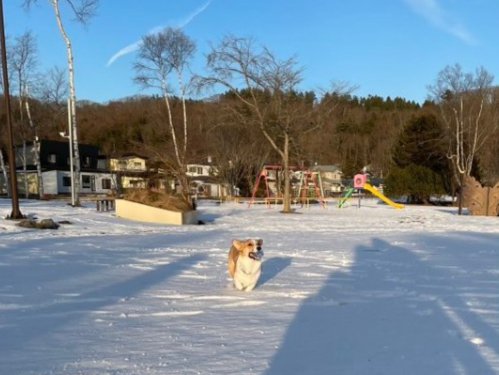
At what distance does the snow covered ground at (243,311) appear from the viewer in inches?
167

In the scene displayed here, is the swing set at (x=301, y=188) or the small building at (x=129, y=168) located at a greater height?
the small building at (x=129, y=168)

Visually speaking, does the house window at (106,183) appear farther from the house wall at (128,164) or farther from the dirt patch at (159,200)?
the dirt patch at (159,200)

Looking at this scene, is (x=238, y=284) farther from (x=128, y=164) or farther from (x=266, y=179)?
(x=128, y=164)

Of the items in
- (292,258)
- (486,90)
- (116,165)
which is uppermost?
(486,90)

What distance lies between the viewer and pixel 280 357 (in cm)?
436

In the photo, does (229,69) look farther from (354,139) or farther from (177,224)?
(354,139)

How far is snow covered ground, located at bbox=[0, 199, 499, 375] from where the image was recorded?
13.9ft

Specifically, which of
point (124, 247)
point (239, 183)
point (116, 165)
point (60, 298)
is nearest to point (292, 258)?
point (124, 247)

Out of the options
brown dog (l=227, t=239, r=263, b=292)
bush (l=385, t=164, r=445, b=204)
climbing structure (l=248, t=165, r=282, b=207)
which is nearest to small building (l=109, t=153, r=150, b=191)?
climbing structure (l=248, t=165, r=282, b=207)

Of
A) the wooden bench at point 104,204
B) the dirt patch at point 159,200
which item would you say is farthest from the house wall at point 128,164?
the dirt patch at point 159,200

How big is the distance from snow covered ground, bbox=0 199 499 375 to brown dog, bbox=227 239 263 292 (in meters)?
0.17

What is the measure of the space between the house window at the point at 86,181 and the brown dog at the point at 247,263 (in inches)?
2415

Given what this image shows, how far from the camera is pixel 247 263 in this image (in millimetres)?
6957

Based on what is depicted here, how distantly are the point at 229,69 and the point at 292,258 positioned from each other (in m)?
19.5
